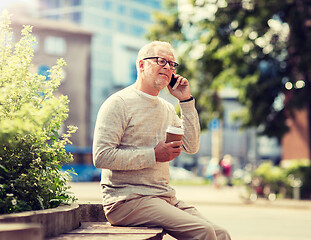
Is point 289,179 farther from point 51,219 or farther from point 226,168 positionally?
point 51,219

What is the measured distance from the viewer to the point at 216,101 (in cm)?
2195

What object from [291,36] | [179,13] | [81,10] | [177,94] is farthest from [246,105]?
[81,10]

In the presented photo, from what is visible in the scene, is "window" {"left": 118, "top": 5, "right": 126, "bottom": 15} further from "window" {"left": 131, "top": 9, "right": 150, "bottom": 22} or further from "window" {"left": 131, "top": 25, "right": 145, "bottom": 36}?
"window" {"left": 131, "top": 25, "right": 145, "bottom": 36}

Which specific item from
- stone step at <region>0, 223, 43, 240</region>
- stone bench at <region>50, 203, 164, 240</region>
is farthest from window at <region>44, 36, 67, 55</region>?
stone step at <region>0, 223, 43, 240</region>

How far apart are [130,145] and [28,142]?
596 millimetres

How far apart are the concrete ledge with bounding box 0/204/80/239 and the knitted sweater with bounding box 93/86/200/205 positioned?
0.27 m

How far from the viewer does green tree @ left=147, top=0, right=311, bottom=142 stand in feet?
59.8

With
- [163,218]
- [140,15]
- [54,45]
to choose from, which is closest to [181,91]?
[163,218]

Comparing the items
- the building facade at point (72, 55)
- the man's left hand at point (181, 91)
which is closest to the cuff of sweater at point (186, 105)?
the man's left hand at point (181, 91)

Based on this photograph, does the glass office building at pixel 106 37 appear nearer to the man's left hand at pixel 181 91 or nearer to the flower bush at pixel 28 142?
the man's left hand at pixel 181 91

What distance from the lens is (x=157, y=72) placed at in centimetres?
336

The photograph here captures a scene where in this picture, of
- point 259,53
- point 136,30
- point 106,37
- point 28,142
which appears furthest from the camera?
point 136,30

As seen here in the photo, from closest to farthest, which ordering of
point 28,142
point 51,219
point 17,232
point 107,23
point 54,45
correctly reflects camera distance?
point 17,232 < point 51,219 < point 28,142 < point 54,45 < point 107,23

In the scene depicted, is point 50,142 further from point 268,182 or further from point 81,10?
point 81,10
